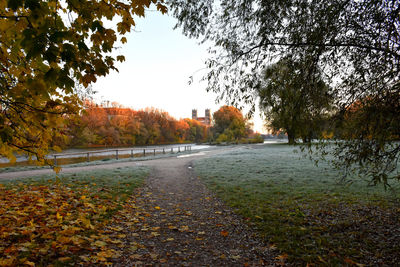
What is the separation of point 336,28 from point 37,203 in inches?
293

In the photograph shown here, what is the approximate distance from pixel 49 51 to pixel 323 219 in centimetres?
562

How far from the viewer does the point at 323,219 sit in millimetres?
4812

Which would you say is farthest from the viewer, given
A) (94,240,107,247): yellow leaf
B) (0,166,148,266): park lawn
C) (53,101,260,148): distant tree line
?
(53,101,260,148): distant tree line

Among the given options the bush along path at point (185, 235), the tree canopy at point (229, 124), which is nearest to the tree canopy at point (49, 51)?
the bush along path at point (185, 235)

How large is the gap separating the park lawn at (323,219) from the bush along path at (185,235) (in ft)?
1.38

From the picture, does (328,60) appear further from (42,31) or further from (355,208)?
(42,31)

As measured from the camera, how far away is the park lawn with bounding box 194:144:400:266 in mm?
3418

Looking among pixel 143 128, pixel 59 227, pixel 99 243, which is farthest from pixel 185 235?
pixel 143 128

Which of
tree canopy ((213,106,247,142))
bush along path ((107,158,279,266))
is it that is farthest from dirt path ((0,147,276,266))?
tree canopy ((213,106,247,142))

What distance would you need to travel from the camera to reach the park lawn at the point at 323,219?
3418 mm

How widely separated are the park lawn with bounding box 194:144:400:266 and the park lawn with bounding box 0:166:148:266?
289 centimetres

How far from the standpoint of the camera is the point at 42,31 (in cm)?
188

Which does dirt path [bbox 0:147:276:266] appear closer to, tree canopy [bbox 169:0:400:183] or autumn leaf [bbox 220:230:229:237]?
autumn leaf [bbox 220:230:229:237]

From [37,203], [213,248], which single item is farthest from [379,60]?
[37,203]
